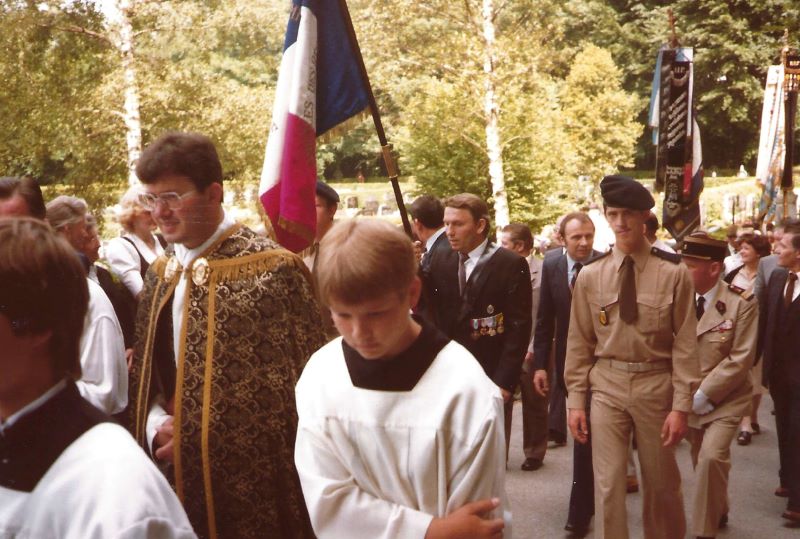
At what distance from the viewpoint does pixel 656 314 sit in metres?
5.27

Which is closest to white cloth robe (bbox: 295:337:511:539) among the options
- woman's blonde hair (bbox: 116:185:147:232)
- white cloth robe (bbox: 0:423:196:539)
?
white cloth robe (bbox: 0:423:196:539)

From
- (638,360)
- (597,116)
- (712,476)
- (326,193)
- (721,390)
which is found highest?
(326,193)

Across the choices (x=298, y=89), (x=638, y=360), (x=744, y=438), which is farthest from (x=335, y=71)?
(x=744, y=438)

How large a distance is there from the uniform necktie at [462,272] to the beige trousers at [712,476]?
5.81 ft

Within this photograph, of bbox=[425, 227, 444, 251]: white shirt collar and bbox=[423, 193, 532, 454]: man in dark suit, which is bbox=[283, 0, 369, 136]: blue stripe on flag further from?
bbox=[425, 227, 444, 251]: white shirt collar

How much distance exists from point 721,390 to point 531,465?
2.73 metres

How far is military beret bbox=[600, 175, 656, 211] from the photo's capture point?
5273mm

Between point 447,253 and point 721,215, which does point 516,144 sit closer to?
point 721,215

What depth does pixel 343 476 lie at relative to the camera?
2.52 meters

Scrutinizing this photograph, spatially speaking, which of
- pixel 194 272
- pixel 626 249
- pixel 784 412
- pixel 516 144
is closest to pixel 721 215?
pixel 516 144

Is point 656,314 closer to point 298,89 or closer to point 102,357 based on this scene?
point 298,89

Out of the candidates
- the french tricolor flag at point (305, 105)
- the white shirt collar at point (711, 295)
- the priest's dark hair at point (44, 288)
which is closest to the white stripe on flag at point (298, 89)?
the french tricolor flag at point (305, 105)

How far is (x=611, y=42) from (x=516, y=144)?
2728 cm

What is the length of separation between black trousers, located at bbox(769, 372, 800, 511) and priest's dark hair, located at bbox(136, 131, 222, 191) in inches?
201
